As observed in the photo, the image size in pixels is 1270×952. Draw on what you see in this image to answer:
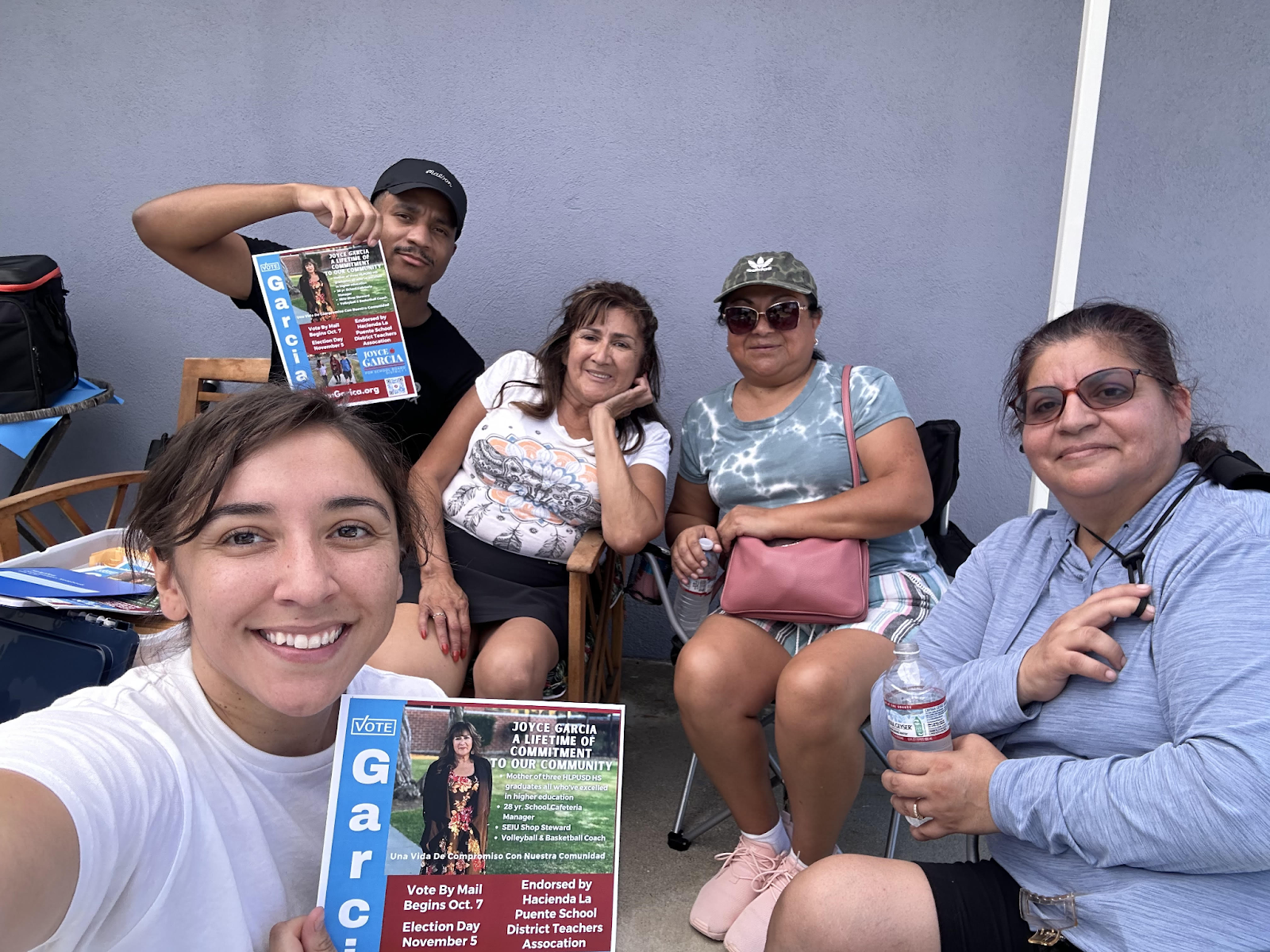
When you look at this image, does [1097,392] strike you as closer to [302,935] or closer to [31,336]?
[302,935]

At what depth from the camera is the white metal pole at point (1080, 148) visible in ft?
7.09

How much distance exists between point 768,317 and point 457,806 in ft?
6.04

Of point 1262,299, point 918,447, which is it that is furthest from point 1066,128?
point 918,447

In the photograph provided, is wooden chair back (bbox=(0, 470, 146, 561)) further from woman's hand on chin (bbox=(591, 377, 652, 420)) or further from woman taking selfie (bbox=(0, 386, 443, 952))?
woman taking selfie (bbox=(0, 386, 443, 952))

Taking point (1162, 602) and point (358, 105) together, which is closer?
point (1162, 602)

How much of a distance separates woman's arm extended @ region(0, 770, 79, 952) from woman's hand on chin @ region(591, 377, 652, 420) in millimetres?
1980

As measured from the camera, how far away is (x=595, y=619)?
2744 millimetres

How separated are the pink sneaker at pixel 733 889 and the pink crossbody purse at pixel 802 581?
0.62 m

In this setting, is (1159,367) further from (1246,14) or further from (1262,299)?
(1246,14)

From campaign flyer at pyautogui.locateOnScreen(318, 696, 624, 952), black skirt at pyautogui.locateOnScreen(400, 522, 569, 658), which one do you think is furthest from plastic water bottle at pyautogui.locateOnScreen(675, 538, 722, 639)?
campaign flyer at pyautogui.locateOnScreen(318, 696, 624, 952)

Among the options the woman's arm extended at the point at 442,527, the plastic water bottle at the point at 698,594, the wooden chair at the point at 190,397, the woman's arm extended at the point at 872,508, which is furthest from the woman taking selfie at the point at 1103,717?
the wooden chair at the point at 190,397

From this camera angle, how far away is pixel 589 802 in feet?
3.56

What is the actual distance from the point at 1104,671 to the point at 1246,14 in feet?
9.47

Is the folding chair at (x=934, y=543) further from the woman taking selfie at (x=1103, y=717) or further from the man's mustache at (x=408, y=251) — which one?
the man's mustache at (x=408, y=251)
